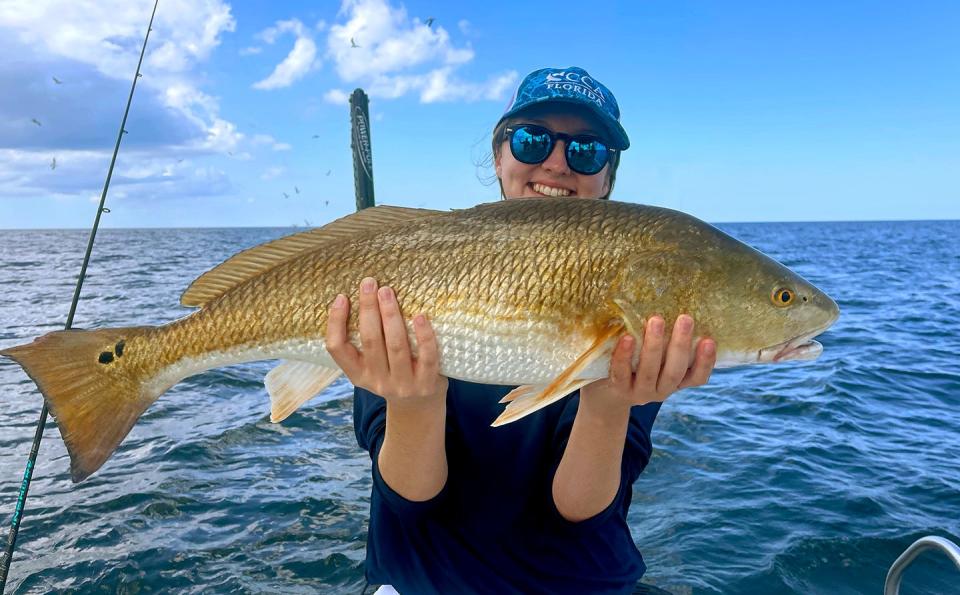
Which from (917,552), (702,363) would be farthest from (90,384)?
(917,552)

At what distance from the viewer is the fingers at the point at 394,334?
241cm

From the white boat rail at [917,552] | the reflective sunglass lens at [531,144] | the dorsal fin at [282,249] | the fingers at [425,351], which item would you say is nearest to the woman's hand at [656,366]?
the fingers at [425,351]

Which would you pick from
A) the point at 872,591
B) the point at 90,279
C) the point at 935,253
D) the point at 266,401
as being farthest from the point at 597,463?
the point at 935,253

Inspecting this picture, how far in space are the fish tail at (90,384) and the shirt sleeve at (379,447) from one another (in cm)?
94

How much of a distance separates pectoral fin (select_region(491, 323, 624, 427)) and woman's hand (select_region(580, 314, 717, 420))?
6 centimetres

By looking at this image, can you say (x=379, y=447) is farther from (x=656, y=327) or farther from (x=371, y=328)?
(x=656, y=327)

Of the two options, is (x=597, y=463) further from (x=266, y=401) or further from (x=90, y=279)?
(x=90, y=279)

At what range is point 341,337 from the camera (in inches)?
97.3

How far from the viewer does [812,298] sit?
2.62 meters

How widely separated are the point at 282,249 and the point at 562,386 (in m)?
1.35

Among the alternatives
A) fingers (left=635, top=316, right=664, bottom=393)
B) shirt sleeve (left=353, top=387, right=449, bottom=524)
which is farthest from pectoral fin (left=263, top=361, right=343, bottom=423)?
fingers (left=635, top=316, right=664, bottom=393)

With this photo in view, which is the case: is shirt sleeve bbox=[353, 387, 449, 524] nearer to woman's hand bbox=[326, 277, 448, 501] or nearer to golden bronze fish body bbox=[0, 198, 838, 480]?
woman's hand bbox=[326, 277, 448, 501]

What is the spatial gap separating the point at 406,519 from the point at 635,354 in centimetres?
123

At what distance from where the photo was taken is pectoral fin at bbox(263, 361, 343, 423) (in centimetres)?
269
